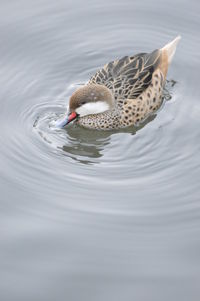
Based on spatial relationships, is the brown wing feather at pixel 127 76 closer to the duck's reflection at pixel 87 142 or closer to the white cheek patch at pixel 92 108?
the white cheek patch at pixel 92 108

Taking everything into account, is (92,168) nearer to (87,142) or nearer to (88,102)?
(87,142)

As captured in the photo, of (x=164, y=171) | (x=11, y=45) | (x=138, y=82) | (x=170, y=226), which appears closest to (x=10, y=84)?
(x=11, y=45)

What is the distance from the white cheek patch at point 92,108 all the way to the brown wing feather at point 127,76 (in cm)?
24

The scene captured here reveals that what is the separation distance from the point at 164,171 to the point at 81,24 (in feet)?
12.1

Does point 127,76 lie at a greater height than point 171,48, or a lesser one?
lesser

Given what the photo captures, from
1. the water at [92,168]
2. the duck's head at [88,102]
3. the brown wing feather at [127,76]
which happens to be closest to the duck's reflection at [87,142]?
the water at [92,168]

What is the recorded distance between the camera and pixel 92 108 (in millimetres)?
9172

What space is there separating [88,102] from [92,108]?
159 mm

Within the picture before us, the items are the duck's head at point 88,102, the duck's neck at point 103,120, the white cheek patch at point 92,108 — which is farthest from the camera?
the duck's neck at point 103,120

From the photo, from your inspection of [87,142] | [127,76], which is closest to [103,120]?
[87,142]

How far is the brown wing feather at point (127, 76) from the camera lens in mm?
9336

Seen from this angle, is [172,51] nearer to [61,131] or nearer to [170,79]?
[170,79]

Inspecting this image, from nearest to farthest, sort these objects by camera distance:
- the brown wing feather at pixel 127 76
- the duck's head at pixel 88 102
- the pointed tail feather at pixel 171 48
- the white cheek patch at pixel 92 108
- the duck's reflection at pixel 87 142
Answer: the duck's reflection at pixel 87 142
the duck's head at pixel 88 102
the white cheek patch at pixel 92 108
the brown wing feather at pixel 127 76
the pointed tail feather at pixel 171 48

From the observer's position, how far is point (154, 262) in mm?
6852
